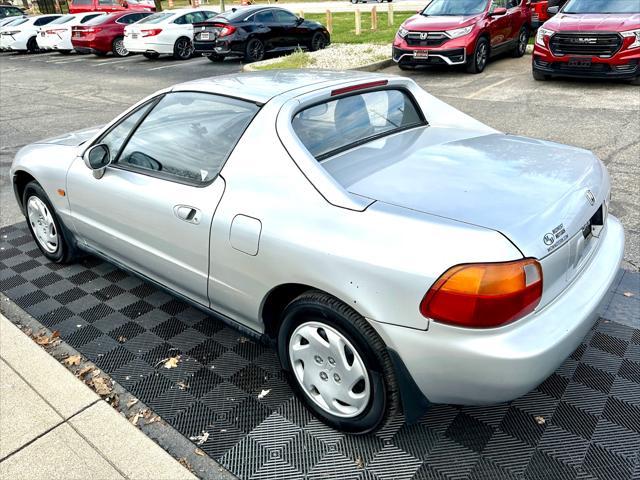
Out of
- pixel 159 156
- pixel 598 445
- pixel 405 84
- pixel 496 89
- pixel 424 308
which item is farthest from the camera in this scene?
pixel 496 89

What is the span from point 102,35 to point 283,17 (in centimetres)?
782

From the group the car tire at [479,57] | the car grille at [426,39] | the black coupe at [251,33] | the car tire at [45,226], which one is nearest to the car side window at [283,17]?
the black coupe at [251,33]

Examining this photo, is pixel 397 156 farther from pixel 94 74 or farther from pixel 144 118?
pixel 94 74

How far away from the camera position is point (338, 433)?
273 cm

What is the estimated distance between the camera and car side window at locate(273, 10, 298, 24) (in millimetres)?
16391

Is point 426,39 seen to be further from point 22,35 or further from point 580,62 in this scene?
point 22,35

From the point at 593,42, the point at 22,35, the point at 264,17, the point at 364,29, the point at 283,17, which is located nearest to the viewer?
the point at 593,42

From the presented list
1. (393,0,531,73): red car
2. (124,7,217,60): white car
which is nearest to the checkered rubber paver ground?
(393,0,531,73): red car

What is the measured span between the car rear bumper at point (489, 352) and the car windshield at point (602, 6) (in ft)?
30.5

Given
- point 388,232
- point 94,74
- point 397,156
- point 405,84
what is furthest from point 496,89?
point 94,74

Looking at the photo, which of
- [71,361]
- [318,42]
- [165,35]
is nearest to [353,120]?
[71,361]

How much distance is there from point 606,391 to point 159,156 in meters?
2.74

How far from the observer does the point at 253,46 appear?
15664mm

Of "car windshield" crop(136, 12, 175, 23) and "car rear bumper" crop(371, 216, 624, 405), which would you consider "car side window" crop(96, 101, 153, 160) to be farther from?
"car windshield" crop(136, 12, 175, 23)
